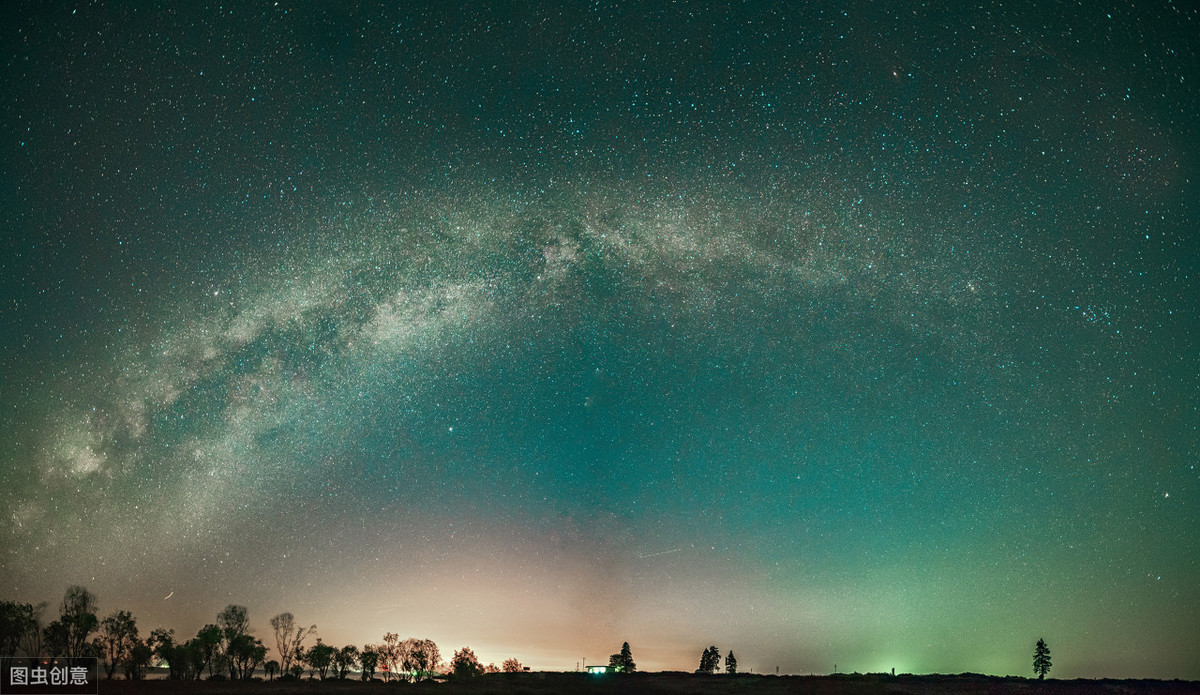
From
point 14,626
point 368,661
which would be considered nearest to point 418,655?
point 368,661

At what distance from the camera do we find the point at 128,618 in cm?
8381

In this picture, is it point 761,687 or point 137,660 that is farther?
point 137,660

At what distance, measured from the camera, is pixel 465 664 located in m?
92.5

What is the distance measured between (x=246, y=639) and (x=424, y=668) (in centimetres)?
2937

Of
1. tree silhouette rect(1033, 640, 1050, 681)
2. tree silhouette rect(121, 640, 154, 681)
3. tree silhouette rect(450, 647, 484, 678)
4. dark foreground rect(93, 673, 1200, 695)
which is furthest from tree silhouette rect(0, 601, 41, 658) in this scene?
tree silhouette rect(1033, 640, 1050, 681)

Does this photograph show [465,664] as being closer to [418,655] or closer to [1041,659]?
[418,655]

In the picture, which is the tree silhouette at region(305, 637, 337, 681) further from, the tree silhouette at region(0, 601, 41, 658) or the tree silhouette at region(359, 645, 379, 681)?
the tree silhouette at region(0, 601, 41, 658)

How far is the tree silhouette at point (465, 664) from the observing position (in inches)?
3501

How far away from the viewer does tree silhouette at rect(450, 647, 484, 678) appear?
8894 cm

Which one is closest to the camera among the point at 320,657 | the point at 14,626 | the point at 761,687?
the point at 761,687

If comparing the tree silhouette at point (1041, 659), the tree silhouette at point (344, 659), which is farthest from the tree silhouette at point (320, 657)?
the tree silhouette at point (1041, 659)

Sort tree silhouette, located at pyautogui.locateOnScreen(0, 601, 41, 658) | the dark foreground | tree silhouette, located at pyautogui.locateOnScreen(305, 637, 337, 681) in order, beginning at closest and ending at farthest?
1. the dark foreground
2. tree silhouette, located at pyautogui.locateOnScreen(0, 601, 41, 658)
3. tree silhouette, located at pyautogui.locateOnScreen(305, 637, 337, 681)

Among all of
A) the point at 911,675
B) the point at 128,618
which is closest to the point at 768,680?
the point at 911,675

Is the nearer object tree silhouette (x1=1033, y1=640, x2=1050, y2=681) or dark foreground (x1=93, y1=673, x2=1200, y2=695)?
dark foreground (x1=93, y1=673, x2=1200, y2=695)
